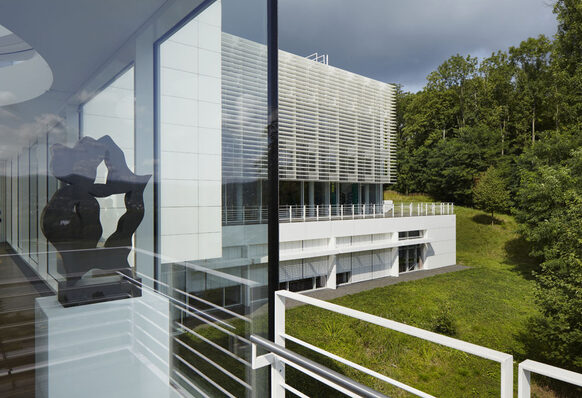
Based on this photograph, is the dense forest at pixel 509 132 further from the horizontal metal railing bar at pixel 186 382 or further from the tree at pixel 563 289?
the horizontal metal railing bar at pixel 186 382

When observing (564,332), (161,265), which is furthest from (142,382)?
(564,332)

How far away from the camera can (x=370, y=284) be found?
12812 mm

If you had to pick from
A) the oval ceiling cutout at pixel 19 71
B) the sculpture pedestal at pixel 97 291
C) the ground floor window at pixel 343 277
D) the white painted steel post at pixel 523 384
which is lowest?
the ground floor window at pixel 343 277

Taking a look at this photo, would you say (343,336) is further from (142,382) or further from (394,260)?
(142,382)

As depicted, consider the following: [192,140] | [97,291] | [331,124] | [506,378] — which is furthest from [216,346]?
[331,124]

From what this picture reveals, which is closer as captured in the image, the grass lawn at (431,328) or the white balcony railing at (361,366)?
the white balcony railing at (361,366)

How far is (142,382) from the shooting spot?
167 centimetres

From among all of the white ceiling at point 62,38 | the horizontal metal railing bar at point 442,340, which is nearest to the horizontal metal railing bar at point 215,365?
the horizontal metal railing bar at point 442,340

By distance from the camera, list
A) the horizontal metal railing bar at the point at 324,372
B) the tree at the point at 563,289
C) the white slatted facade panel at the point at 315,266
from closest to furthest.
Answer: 1. the horizontal metal railing bar at the point at 324,372
2. the tree at the point at 563,289
3. the white slatted facade panel at the point at 315,266

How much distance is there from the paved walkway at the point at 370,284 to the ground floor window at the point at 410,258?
0.31 m

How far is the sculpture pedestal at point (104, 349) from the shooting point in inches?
53.1

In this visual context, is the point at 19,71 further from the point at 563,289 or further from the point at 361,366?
the point at 563,289

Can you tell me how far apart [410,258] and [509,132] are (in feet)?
48.4

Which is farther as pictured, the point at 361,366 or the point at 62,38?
the point at 62,38
